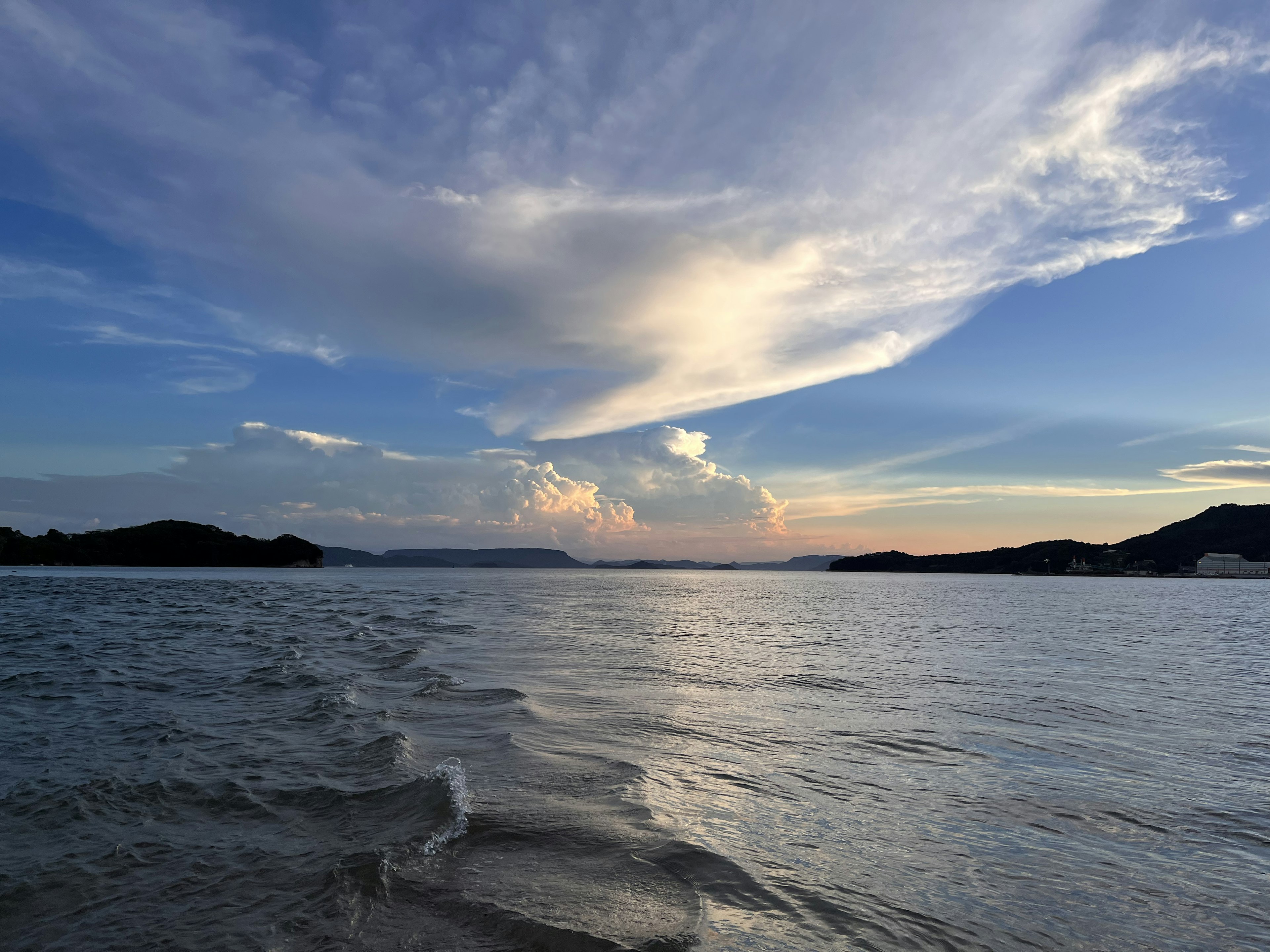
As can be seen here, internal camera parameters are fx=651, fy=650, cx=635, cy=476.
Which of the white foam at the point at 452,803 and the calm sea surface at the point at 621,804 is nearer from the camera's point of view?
the calm sea surface at the point at 621,804

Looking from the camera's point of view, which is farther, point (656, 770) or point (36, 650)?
point (36, 650)

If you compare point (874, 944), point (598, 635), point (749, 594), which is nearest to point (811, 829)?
point (874, 944)

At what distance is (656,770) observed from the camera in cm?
1112

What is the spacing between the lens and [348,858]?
7.43m

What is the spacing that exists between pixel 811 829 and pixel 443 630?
30.8 meters

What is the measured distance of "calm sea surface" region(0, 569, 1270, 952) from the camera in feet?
20.5

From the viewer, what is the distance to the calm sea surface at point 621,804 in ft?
20.5

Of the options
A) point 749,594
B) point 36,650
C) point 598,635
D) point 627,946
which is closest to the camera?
point 627,946

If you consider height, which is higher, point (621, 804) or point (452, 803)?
point (452, 803)

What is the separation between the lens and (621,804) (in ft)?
30.9

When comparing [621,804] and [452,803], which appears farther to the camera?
[621,804]

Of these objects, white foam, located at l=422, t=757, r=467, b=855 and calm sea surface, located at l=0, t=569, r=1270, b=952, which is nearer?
calm sea surface, located at l=0, t=569, r=1270, b=952

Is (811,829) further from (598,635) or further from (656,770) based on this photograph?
(598,635)

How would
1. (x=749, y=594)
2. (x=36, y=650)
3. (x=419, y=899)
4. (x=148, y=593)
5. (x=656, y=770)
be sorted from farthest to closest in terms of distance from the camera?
(x=749, y=594) → (x=148, y=593) → (x=36, y=650) → (x=656, y=770) → (x=419, y=899)
